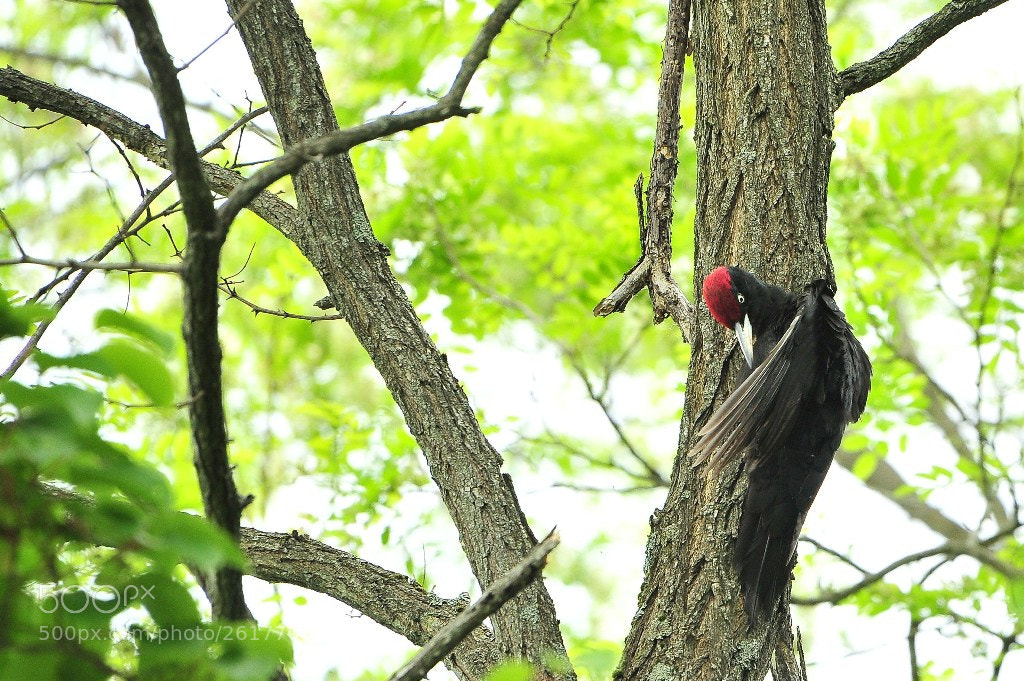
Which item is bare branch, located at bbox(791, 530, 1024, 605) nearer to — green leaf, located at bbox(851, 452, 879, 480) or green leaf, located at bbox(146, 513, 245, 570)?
green leaf, located at bbox(851, 452, 879, 480)

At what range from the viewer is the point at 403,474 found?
4816 mm

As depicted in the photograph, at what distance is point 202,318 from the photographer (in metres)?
1.50

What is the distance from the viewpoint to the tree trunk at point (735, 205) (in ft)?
8.81

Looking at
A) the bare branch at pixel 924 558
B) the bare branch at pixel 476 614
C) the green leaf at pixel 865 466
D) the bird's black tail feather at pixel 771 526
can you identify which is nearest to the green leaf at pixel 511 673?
the bare branch at pixel 476 614

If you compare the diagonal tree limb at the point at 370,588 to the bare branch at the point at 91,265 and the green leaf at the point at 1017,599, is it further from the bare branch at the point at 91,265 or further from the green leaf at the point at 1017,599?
the green leaf at the point at 1017,599

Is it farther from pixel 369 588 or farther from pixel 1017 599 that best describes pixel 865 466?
pixel 369 588

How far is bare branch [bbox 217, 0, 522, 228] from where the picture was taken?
1571 millimetres

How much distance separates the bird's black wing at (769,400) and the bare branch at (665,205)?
37 centimetres

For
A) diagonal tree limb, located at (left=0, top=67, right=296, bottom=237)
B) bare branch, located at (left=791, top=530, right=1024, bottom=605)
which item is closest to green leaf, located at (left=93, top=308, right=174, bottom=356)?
diagonal tree limb, located at (left=0, top=67, right=296, bottom=237)

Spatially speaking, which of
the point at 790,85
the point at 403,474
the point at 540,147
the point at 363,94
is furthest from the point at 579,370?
the point at 540,147

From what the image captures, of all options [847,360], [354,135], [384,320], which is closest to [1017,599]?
[847,360]

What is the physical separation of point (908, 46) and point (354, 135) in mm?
2310

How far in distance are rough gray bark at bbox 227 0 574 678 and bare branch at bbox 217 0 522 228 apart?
104 cm

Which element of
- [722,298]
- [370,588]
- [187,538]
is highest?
[722,298]
